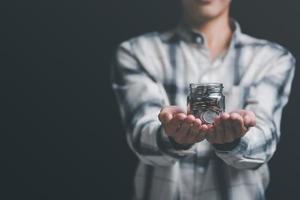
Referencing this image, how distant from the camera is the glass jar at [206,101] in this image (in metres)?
1.70

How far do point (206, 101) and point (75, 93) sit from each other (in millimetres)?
704

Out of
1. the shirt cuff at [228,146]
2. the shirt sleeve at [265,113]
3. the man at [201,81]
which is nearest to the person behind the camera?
Answer: the shirt cuff at [228,146]

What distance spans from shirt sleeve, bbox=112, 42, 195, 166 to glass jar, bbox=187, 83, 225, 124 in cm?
16

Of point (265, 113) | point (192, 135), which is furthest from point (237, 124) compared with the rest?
point (265, 113)

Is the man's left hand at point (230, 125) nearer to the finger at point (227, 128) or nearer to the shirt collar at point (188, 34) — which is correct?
the finger at point (227, 128)

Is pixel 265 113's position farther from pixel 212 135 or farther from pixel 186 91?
pixel 212 135

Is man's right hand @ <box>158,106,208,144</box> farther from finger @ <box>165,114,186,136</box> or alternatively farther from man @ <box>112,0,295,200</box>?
man @ <box>112,0,295,200</box>

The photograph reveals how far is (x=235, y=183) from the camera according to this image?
207 cm

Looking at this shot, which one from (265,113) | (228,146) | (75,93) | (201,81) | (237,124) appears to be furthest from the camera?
(75,93)

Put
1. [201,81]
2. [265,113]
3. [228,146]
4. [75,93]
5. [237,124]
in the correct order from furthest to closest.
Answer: [75,93] → [201,81] → [265,113] → [228,146] → [237,124]

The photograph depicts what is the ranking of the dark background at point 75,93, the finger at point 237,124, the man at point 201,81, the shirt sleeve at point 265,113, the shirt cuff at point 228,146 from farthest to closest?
the dark background at point 75,93 → the man at point 201,81 → the shirt sleeve at point 265,113 → the shirt cuff at point 228,146 → the finger at point 237,124

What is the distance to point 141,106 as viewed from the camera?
208cm

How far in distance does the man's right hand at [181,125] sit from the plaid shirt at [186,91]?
26 cm

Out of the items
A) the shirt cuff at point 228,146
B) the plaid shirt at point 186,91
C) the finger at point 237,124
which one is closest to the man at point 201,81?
the plaid shirt at point 186,91
